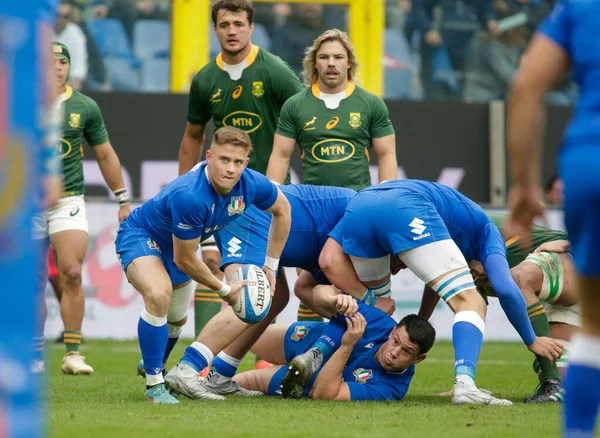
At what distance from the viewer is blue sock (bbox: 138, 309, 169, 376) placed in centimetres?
596

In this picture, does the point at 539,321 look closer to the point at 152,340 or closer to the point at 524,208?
the point at 152,340

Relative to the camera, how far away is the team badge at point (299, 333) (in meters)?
6.52

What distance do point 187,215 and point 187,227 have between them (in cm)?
7

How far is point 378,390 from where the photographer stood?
616cm

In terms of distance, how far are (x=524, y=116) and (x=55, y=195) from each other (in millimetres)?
1386

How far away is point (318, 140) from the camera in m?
7.66

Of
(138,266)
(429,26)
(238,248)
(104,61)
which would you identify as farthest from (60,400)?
(429,26)

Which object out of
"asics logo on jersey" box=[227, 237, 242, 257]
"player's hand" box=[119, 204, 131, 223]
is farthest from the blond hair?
"asics logo on jersey" box=[227, 237, 242, 257]

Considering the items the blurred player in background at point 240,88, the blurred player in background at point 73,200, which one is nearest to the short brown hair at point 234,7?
the blurred player in background at point 240,88

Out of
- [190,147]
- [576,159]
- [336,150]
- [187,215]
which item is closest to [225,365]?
[187,215]

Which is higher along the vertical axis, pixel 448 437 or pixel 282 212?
pixel 282 212

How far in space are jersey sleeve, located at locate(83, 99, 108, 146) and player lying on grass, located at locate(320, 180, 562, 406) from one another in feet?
8.83

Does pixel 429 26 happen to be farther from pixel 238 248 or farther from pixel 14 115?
pixel 14 115

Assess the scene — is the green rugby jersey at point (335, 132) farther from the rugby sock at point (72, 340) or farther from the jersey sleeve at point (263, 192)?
the rugby sock at point (72, 340)
